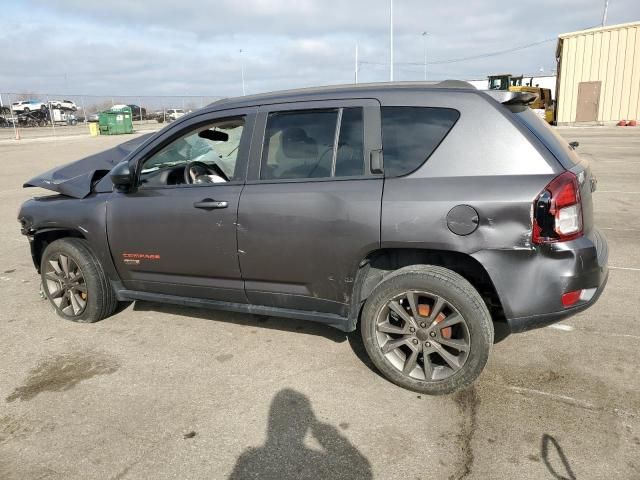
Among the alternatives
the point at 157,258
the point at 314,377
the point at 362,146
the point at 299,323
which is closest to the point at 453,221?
the point at 362,146

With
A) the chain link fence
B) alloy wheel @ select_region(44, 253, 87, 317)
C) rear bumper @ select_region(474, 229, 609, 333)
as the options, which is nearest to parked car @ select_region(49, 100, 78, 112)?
the chain link fence

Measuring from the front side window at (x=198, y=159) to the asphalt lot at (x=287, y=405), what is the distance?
122cm

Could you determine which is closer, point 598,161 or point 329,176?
point 329,176

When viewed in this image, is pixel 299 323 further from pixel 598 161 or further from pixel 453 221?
pixel 598 161

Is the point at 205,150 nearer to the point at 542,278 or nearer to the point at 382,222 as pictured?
the point at 382,222

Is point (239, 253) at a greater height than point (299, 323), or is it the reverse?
point (239, 253)

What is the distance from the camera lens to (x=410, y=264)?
10.1 ft

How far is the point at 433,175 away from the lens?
281 centimetres

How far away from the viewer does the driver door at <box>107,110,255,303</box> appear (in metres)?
3.37

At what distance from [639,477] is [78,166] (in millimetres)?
4844

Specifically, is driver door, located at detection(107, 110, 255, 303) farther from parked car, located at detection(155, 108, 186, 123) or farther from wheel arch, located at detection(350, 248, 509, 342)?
parked car, located at detection(155, 108, 186, 123)

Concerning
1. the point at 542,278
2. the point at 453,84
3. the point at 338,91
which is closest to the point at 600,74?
the point at 453,84

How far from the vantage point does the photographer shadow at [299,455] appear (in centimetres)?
235

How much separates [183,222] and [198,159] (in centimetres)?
104
